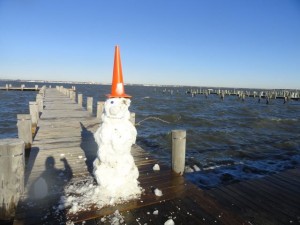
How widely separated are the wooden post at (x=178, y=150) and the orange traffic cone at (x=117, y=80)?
172cm

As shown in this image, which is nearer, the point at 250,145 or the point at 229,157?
the point at 229,157

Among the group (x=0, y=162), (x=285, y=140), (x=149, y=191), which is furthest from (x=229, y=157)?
(x=0, y=162)

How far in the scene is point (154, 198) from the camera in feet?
12.6

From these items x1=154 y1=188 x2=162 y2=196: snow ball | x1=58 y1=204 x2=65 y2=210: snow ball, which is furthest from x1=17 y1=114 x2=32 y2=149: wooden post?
x1=154 y1=188 x2=162 y2=196: snow ball

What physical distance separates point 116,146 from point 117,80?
1.09m

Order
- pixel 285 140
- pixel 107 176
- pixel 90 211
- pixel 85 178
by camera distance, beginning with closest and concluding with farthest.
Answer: pixel 90 211 < pixel 107 176 < pixel 85 178 < pixel 285 140

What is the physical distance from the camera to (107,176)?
388 cm

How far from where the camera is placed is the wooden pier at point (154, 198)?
10.8 ft

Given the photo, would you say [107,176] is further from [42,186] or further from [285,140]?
[285,140]

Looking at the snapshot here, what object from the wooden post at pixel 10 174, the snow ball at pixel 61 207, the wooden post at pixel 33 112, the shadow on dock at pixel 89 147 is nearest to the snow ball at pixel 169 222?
the snow ball at pixel 61 207

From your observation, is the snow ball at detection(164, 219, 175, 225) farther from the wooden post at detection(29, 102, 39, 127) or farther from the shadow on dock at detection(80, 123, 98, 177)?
the wooden post at detection(29, 102, 39, 127)

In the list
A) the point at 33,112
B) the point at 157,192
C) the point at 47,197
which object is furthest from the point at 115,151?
the point at 33,112

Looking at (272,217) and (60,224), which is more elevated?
(60,224)

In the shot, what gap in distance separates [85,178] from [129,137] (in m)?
1.46
